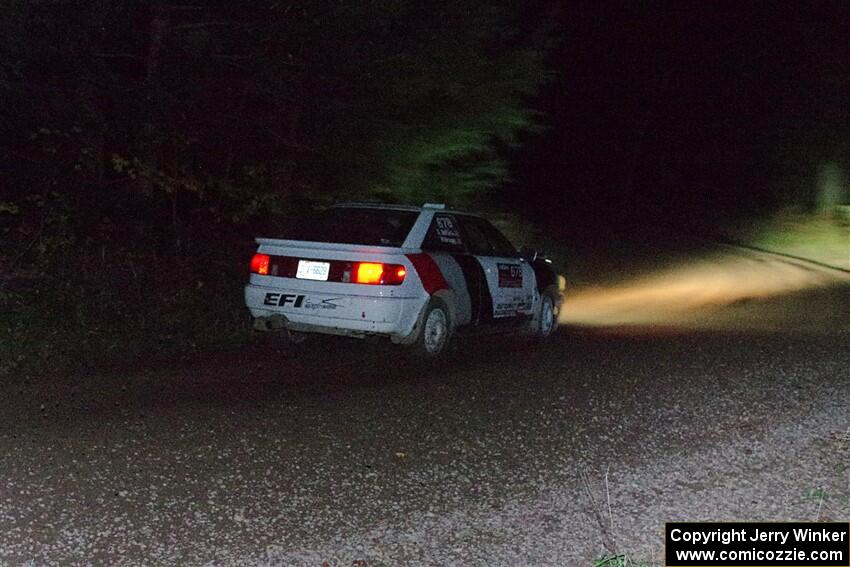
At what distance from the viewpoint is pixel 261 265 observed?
35.6 feet

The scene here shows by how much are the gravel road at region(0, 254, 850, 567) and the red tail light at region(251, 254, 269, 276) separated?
34.2 inches

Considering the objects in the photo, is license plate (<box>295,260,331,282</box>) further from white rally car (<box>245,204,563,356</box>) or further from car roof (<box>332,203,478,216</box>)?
car roof (<box>332,203,478,216</box>)

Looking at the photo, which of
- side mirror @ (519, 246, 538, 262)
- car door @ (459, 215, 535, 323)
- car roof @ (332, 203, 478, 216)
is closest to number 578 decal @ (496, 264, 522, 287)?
car door @ (459, 215, 535, 323)

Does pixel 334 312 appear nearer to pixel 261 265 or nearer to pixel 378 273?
pixel 378 273

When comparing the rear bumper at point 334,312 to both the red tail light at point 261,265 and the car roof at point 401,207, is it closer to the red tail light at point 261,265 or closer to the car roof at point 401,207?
the red tail light at point 261,265

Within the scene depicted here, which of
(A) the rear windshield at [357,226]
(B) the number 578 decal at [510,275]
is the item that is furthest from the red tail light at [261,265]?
(B) the number 578 decal at [510,275]

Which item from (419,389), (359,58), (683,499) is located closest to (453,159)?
(359,58)

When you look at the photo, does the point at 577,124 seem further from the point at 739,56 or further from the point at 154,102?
the point at 154,102

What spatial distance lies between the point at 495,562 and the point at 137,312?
802 cm

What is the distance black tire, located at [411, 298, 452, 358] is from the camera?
10.7 metres

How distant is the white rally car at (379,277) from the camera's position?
33.7ft

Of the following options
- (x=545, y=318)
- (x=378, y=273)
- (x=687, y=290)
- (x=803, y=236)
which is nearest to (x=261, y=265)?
(x=378, y=273)

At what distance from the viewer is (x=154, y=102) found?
42.2 feet

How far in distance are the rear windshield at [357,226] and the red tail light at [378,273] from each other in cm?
34
